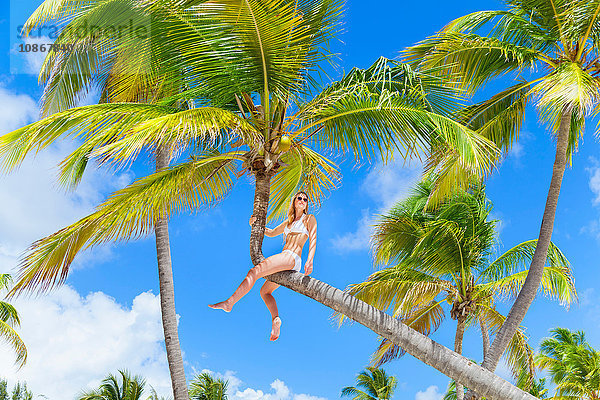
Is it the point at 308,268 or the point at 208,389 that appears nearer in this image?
the point at 308,268

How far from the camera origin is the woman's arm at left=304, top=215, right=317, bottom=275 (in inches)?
251

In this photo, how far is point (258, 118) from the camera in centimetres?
690

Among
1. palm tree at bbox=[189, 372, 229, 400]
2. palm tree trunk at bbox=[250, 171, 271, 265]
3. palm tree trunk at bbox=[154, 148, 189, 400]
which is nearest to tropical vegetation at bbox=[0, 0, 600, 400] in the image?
palm tree trunk at bbox=[250, 171, 271, 265]

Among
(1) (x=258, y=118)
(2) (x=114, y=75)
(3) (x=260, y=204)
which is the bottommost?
(3) (x=260, y=204)

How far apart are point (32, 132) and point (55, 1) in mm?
5720

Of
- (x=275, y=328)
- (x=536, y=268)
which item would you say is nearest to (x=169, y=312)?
(x=275, y=328)

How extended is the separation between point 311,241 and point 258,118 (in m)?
1.66

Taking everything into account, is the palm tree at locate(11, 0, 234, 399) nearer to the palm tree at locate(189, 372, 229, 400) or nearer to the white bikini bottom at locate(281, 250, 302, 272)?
the white bikini bottom at locate(281, 250, 302, 272)

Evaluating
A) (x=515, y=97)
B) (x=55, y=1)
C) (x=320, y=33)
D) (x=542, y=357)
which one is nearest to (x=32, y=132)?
(x=320, y=33)

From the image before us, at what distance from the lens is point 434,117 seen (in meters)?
6.27

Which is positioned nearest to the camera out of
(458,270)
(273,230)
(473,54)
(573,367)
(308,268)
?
(308,268)

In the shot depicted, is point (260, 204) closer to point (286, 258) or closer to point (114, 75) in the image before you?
point (286, 258)

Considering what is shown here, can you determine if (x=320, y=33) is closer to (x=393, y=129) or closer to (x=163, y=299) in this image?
(x=393, y=129)

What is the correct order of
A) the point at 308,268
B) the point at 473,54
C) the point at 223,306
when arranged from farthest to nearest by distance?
the point at 473,54 → the point at 308,268 → the point at 223,306
